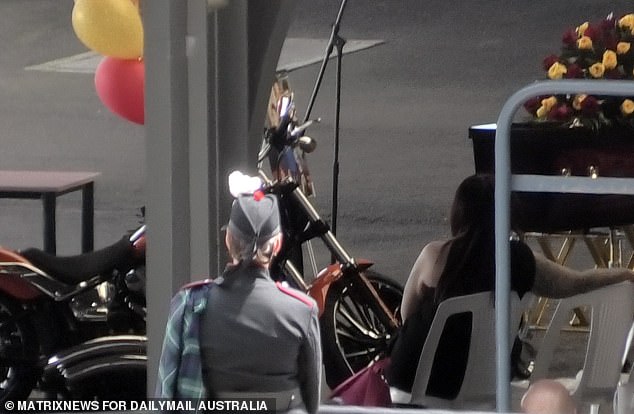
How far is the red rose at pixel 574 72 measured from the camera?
417cm

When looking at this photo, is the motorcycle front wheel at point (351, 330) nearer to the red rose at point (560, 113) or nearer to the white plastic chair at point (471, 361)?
the white plastic chair at point (471, 361)

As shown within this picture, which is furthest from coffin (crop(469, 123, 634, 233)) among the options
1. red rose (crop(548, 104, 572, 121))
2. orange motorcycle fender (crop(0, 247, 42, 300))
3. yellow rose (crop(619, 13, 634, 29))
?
orange motorcycle fender (crop(0, 247, 42, 300))

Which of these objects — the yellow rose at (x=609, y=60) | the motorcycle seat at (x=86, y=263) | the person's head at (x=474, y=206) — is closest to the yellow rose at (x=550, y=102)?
the yellow rose at (x=609, y=60)

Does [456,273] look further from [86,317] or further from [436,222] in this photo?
[436,222]

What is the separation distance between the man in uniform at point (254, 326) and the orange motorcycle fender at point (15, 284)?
1.48m

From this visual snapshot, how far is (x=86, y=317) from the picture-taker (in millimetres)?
4059

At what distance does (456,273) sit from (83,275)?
1290 millimetres

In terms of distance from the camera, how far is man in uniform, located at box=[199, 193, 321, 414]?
267 centimetres

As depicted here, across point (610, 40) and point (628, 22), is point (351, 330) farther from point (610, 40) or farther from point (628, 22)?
point (628, 22)

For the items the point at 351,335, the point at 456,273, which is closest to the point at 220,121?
the point at 456,273

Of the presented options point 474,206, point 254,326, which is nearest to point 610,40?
point 474,206

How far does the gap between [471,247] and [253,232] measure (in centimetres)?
103

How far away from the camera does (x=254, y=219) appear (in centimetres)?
269

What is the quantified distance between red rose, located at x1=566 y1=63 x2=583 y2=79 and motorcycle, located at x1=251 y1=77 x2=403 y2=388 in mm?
950
